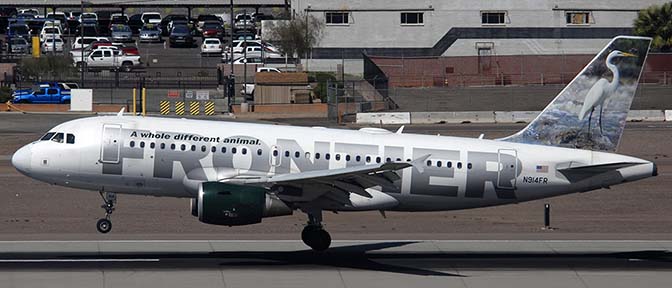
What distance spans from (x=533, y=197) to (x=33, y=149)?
44.4ft

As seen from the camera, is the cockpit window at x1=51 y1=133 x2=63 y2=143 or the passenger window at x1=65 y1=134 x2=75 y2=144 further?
the cockpit window at x1=51 y1=133 x2=63 y2=143

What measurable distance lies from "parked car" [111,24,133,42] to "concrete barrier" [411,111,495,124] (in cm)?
5001

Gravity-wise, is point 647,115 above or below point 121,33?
below

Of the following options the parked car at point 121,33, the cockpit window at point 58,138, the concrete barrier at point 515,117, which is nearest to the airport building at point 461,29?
the parked car at point 121,33

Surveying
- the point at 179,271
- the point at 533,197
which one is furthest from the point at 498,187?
the point at 179,271

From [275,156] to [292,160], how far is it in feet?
1.53

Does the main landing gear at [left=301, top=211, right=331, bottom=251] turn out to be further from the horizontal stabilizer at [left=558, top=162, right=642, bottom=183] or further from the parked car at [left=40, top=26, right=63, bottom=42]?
the parked car at [left=40, top=26, right=63, bottom=42]

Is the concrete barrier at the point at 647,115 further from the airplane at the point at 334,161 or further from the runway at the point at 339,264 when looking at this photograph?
the airplane at the point at 334,161

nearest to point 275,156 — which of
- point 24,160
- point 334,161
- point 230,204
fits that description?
point 334,161

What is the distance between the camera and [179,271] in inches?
1210

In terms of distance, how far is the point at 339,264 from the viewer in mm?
32219

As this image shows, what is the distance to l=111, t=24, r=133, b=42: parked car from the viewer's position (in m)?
117

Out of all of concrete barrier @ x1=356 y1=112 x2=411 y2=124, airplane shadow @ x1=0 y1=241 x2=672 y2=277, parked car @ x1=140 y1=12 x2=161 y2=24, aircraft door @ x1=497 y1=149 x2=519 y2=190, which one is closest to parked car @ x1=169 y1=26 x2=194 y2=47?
parked car @ x1=140 y1=12 x2=161 y2=24

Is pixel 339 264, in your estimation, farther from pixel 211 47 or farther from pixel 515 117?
pixel 211 47
